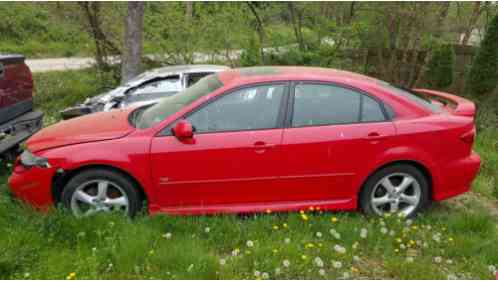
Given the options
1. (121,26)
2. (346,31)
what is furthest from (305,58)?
(121,26)

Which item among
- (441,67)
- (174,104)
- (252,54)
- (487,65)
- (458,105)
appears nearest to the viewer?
(174,104)

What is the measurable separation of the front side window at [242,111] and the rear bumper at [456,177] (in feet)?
5.68

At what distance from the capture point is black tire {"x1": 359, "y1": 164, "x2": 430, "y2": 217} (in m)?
3.76

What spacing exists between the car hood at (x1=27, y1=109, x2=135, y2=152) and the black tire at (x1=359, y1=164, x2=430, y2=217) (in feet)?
7.47

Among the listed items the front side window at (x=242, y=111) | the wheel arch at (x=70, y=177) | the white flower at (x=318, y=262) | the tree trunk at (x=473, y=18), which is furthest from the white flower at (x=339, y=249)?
the tree trunk at (x=473, y=18)

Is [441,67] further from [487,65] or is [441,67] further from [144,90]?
[144,90]

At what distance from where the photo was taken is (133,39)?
26.9 ft

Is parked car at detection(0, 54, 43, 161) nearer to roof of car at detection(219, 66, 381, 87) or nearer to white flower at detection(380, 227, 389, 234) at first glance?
roof of car at detection(219, 66, 381, 87)

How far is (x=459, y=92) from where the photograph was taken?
956 centimetres

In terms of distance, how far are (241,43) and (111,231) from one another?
24.7 ft

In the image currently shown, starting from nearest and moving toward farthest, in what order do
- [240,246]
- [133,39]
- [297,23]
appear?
[240,246] → [133,39] → [297,23]

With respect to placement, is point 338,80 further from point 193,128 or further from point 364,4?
point 364,4

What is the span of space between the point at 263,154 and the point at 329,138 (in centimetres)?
62

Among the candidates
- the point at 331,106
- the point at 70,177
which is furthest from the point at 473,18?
the point at 70,177
